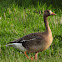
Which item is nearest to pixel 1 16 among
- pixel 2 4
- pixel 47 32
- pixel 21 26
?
A: pixel 21 26

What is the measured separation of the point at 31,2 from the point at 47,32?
14.3 ft

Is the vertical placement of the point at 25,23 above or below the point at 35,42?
above

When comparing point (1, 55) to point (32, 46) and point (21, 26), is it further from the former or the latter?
point (21, 26)

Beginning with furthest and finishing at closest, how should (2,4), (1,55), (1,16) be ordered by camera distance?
(2,4) → (1,16) → (1,55)

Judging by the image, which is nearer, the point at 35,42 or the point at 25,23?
the point at 35,42

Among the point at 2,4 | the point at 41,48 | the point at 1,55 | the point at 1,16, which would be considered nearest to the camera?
the point at 41,48

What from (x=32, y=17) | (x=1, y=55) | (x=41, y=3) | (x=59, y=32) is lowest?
(x=1, y=55)

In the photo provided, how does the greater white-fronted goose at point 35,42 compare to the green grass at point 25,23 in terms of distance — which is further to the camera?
the green grass at point 25,23

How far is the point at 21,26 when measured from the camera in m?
7.49

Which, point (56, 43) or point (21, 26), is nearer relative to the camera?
point (56, 43)

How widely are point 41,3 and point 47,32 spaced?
4.42 m

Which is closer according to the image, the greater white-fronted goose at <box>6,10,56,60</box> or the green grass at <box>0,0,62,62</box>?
the greater white-fronted goose at <box>6,10,56,60</box>

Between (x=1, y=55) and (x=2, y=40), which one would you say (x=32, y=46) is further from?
(x=2, y=40)

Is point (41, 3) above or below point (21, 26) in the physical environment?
above
